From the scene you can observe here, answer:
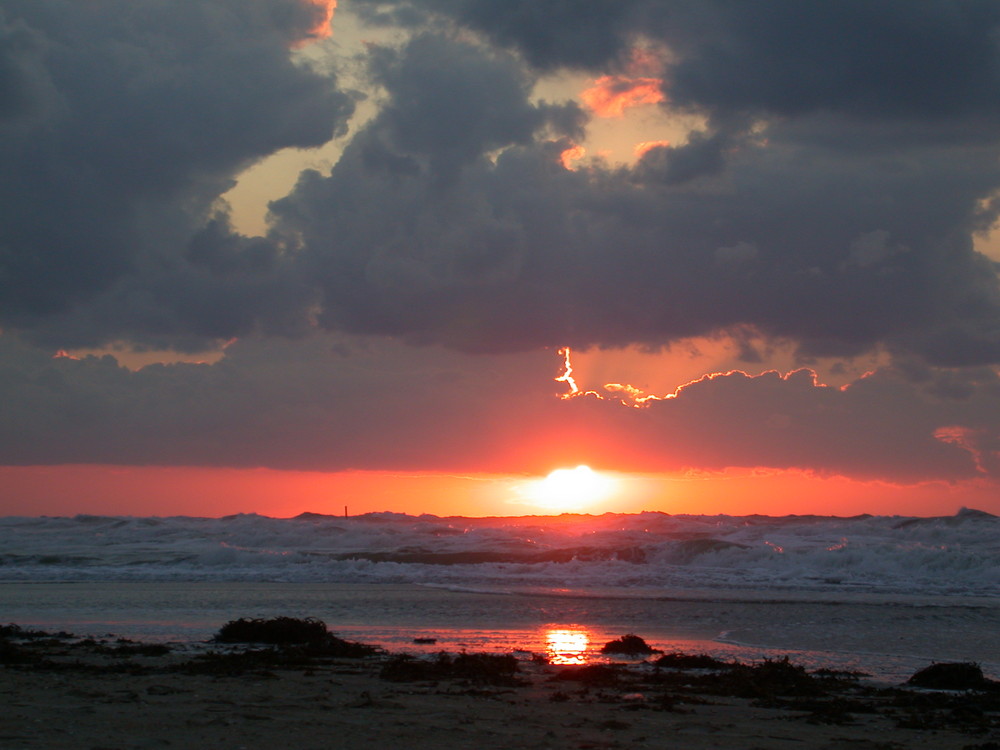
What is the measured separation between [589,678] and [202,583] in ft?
82.6

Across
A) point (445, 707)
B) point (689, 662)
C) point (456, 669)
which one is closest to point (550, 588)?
point (689, 662)

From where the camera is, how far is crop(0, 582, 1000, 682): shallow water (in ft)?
56.9

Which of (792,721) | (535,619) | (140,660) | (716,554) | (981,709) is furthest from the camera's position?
(716,554)

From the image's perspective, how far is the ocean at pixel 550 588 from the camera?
61.6ft

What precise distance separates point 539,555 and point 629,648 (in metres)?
31.1

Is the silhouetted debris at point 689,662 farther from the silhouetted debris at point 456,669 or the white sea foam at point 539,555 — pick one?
the white sea foam at point 539,555

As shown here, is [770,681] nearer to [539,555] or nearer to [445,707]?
[445,707]

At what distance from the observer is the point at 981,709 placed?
11.0m

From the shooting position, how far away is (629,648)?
53.1 ft

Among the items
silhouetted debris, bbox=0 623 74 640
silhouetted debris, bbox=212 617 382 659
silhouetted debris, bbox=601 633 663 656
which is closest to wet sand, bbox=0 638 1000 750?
silhouetted debris, bbox=212 617 382 659

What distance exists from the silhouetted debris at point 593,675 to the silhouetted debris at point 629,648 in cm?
229

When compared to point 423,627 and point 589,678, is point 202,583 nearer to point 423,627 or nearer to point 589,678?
point 423,627

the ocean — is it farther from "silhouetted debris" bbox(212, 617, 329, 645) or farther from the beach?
the beach

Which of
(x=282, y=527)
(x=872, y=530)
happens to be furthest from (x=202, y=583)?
(x=872, y=530)
